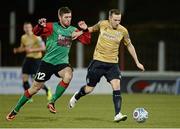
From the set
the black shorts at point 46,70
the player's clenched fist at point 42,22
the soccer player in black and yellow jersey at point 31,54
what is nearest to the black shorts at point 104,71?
the black shorts at point 46,70

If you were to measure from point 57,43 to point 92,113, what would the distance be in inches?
90.8

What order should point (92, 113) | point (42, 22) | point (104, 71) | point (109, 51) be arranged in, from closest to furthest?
1. point (42, 22)
2. point (109, 51)
3. point (104, 71)
4. point (92, 113)

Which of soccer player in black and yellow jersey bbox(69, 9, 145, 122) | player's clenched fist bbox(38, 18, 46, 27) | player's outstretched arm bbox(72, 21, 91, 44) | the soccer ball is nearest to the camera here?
the soccer ball

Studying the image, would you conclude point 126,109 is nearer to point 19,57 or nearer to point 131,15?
point 19,57

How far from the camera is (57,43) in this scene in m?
15.2

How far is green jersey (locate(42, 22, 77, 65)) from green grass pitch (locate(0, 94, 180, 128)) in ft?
3.93

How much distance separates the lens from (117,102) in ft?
47.8

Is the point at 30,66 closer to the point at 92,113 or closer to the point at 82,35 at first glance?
the point at 92,113

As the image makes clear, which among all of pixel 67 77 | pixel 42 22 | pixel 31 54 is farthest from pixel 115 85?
pixel 31 54

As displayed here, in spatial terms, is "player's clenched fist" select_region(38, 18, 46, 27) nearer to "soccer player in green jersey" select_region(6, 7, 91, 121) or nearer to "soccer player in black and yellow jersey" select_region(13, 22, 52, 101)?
"soccer player in green jersey" select_region(6, 7, 91, 121)

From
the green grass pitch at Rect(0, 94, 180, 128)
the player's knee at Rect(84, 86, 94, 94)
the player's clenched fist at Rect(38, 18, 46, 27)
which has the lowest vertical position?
the green grass pitch at Rect(0, 94, 180, 128)

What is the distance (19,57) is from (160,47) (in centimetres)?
480

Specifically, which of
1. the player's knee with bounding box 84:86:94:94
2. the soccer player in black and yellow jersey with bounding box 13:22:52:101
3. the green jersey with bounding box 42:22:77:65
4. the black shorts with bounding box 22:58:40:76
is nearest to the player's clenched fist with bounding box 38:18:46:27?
the green jersey with bounding box 42:22:77:65

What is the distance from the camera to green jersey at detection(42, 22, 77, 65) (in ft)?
49.9
